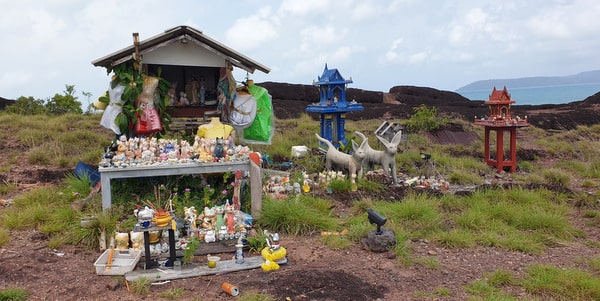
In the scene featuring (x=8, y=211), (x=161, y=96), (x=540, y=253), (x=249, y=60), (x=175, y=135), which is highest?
(x=249, y=60)

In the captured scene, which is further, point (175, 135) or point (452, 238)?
point (175, 135)

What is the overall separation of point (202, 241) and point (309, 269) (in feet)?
4.93

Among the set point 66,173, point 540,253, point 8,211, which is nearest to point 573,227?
point 540,253

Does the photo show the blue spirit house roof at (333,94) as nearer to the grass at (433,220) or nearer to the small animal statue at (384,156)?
the grass at (433,220)

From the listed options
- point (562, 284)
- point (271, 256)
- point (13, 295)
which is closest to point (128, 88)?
point (13, 295)

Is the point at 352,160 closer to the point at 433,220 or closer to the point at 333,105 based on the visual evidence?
the point at 333,105

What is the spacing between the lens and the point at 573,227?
242 inches

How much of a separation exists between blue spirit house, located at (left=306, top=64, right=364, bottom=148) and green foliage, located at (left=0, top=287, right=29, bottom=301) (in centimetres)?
655

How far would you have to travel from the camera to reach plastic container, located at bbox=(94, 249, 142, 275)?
→ 15.0ft

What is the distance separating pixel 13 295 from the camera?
4055 millimetres

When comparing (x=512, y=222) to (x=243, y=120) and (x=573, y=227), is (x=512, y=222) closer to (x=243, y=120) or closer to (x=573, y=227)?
(x=573, y=227)

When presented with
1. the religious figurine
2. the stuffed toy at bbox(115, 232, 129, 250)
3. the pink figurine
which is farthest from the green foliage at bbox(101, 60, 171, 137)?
the pink figurine

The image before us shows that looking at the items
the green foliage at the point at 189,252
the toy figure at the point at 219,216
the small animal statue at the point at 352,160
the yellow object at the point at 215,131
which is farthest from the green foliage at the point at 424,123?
the green foliage at the point at 189,252

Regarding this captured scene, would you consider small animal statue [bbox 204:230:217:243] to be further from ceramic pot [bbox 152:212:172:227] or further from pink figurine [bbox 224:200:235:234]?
ceramic pot [bbox 152:212:172:227]
